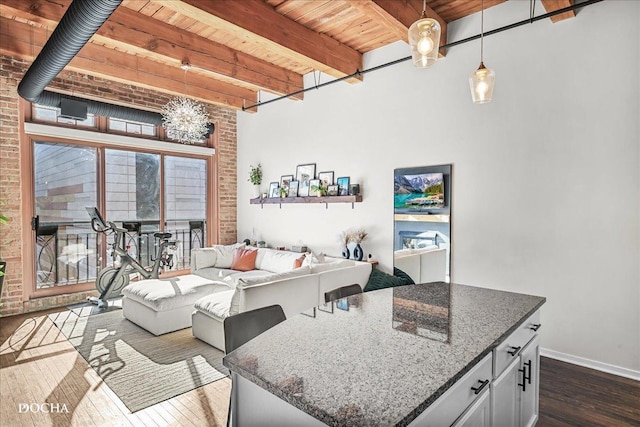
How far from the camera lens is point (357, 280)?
13.8 ft

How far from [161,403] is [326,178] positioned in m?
3.46

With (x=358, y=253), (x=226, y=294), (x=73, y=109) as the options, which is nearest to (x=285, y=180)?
(x=358, y=253)

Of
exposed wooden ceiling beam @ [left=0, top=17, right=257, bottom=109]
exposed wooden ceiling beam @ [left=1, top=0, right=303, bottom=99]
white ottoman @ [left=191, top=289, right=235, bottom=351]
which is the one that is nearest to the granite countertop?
white ottoman @ [left=191, top=289, right=235, bottom=351]

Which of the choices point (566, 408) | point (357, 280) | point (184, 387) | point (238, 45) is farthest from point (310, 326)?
point (238, 45)

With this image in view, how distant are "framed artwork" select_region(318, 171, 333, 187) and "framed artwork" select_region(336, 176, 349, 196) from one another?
0.18m

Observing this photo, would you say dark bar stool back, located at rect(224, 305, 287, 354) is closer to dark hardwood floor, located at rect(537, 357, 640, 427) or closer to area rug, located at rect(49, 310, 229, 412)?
area rug, located at rect(49, 310, 229, 412)

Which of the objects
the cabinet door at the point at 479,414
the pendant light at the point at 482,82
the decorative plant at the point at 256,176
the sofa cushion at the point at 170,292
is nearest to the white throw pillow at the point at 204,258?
the sofa cushion at the point at 170,292

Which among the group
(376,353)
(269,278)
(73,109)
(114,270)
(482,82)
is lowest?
(114,270)

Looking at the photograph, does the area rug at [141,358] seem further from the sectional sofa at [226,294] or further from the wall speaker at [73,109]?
the wall speaker at [73,109]

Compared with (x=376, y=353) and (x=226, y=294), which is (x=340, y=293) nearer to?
(x=376, y=353)

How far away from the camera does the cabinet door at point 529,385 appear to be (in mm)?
1954

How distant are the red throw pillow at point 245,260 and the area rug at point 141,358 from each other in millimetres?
1522

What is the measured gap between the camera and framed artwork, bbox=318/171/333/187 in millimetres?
5227

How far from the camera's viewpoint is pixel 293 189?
5.71 metres
